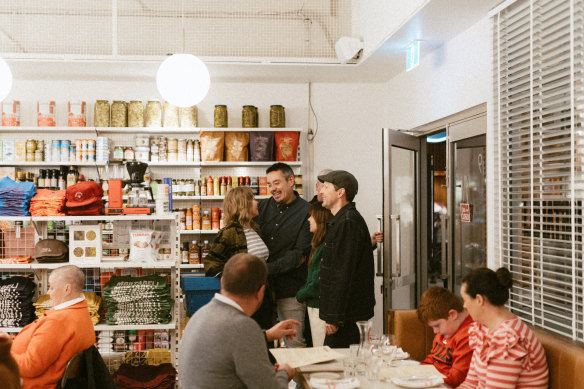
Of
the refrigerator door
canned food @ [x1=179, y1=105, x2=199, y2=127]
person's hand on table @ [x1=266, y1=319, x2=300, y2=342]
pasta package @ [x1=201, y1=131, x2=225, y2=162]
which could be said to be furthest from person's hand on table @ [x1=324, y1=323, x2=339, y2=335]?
canned food @ [x1=179, y1=105, x2=199, y2=127]

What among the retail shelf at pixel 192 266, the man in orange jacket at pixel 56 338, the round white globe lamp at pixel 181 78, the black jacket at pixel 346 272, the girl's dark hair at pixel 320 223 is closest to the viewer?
the man in orange jacket at pixel 56 338

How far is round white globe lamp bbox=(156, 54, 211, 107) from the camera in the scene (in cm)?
444

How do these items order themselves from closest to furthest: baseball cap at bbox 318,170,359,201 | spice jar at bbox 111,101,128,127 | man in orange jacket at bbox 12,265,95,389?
man in orange jacket at bbox 12,265,95,389 < baseball cap at bbox 318,170,359,201 < spice jar at bbox 111,101,128,127

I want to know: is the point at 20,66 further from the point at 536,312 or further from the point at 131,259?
the point at 536,312

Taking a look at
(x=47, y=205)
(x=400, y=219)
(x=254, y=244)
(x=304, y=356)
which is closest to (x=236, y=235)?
(x=254, y=244)

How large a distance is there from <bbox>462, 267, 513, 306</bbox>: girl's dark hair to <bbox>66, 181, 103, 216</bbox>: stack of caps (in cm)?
285

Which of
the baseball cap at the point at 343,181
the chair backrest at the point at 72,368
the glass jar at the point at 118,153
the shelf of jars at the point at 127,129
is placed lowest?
the chair backrest at the point at 72,368

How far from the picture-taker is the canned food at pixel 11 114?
A: 6082 millimetres

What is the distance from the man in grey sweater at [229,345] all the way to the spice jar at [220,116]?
158 inches

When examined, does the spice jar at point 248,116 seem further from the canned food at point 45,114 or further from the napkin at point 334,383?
the napkin at point 334,383

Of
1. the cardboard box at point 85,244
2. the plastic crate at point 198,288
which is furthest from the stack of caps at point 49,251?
the plastic crate at point 198,288

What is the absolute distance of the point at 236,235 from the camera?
14.2 ft

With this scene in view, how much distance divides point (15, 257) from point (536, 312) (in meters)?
3.66

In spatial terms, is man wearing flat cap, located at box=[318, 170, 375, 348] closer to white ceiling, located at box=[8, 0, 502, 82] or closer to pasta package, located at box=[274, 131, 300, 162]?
white ceiling, located at box=[8, 0, 502, 82]
